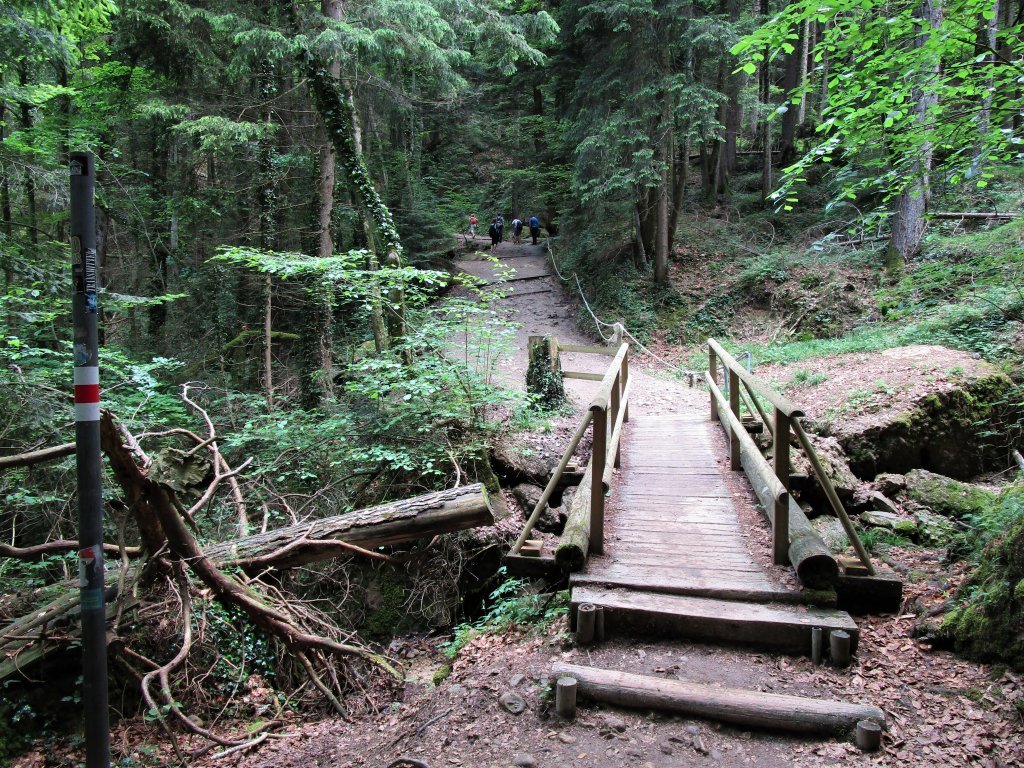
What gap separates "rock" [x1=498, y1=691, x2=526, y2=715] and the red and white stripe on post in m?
3.03

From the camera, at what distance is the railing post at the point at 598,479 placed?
4.59 m

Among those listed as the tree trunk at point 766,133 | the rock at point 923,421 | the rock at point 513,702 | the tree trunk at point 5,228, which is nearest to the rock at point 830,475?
the rock at point 923,421

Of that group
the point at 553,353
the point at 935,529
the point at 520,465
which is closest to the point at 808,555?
the point at 935,529

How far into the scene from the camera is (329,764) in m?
4.04

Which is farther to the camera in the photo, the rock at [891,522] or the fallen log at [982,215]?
the fallen log at [982,215]

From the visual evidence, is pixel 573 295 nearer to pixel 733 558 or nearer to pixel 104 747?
pixel 733 558

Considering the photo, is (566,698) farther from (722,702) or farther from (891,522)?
(891,522)

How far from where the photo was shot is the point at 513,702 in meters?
3.78

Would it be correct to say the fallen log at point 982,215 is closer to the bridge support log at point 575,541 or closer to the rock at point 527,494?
the rock at point 527,494

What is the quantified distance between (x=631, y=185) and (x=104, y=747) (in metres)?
17.3

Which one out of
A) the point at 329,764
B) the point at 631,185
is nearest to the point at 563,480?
the point at 329,764

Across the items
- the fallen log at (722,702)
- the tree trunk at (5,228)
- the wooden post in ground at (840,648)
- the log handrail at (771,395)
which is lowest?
the fallen log at (722,702)

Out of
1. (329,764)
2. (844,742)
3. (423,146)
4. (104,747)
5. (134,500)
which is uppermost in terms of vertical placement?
(423,146)

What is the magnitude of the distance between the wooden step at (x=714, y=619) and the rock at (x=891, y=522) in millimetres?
2873
